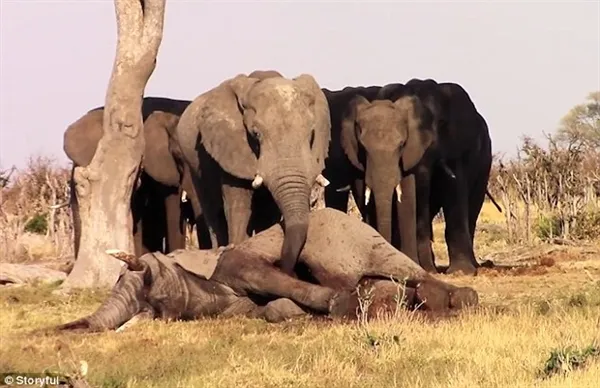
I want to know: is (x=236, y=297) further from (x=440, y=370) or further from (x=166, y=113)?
(x=166, y=113)

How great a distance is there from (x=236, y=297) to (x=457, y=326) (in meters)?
2.73

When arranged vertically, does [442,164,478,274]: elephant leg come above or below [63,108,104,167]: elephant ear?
below

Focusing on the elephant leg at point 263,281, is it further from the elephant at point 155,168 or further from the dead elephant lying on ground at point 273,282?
the elephant at point 155,168

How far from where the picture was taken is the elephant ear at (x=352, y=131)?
747 inches

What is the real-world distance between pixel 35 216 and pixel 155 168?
1462cm

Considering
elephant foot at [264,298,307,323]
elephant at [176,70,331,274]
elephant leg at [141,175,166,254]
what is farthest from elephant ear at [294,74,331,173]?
elephant leg at [141,175,166,254]

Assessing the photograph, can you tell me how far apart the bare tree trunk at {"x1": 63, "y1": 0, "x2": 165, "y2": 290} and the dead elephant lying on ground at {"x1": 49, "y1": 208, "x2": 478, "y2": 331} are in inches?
159

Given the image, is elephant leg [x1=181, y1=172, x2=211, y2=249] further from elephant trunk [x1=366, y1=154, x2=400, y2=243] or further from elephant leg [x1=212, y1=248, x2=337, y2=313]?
elephant leg [x1=212, y1=248, x2=337, y2=313]

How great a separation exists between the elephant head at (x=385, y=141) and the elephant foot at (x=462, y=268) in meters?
1.57

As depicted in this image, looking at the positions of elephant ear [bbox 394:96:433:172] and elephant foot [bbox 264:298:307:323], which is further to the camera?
elephant ear [bbox 394:96:433:172]

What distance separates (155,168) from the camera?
68.0ft

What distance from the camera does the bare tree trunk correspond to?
16.8 m

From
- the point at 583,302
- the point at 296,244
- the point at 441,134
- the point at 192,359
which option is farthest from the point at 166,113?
the point at 192,359

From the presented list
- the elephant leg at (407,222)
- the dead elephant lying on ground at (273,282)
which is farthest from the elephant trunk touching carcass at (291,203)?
the elephant leg at (407,222)
